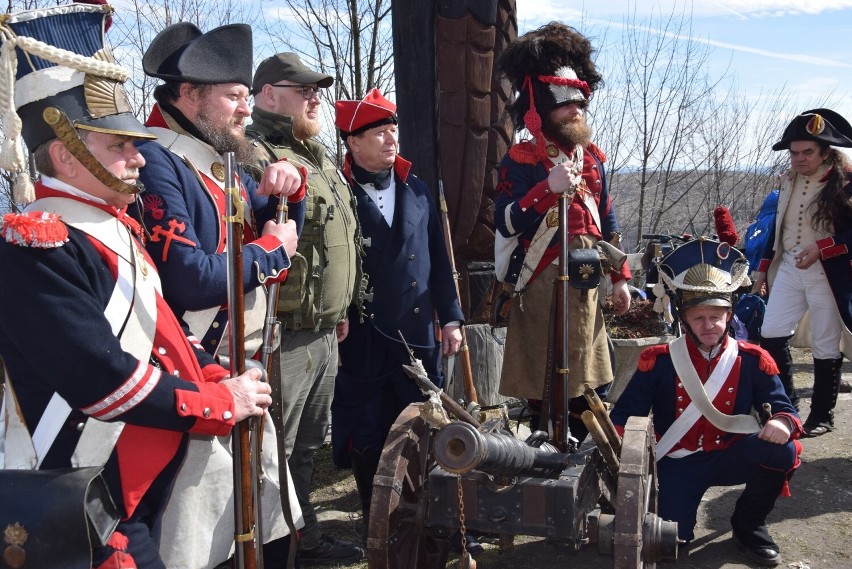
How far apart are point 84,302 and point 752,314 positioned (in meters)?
6.56

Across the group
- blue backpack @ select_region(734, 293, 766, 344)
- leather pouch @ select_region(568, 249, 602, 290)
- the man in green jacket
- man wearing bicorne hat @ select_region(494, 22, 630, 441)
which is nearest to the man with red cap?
the man in green jacket

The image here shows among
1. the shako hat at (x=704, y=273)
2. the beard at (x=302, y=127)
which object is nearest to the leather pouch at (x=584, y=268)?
the shako hat at (x=704, y=273)

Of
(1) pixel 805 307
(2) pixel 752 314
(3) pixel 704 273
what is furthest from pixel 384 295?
(2) pixel 752 314

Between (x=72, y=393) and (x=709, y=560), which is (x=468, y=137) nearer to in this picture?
(x=709, y=560)

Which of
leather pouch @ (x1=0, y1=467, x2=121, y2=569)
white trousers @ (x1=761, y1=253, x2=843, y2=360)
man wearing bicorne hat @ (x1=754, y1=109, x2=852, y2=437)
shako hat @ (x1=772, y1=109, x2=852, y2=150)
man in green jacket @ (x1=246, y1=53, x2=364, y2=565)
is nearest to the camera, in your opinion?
leather pouch @ (x1=0, y1=467, x2=121, y2=569)

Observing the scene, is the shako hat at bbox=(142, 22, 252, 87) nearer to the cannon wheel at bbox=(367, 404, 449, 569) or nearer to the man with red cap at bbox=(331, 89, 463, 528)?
the man with red cap at bbox=(331, 89, 463, 528)

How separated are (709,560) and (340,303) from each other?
6.78 feet

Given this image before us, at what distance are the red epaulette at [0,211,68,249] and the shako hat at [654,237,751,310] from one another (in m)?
2.69

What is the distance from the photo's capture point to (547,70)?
14.0 feet

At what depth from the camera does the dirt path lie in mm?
3805

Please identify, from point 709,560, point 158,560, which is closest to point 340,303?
point 158,560

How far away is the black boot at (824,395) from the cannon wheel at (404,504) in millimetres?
3439

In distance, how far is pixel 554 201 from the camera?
4.07 meters

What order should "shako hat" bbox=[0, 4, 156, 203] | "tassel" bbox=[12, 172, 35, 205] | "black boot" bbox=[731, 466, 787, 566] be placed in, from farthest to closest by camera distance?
"black boot" bbox=[731, 466, 787, 566] → "tassel" bbox=[12, 172, 35, 205] → "shako hat" bbox=[0, 4, 156, 203]
